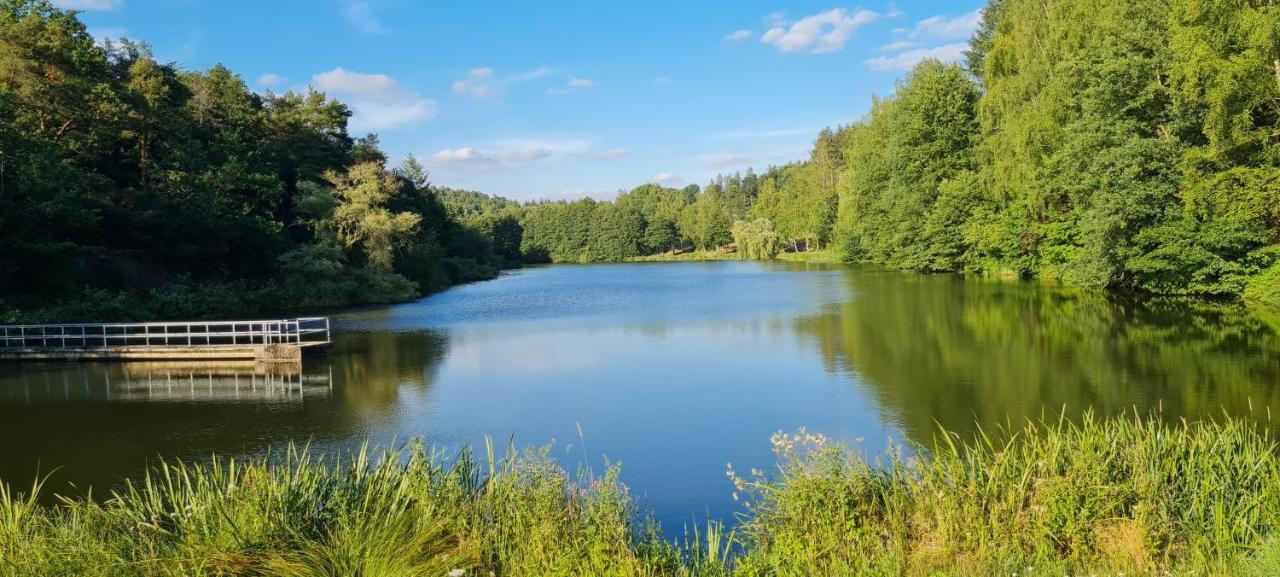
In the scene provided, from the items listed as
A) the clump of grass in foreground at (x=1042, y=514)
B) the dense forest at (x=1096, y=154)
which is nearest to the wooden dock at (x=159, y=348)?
the clump of grass in foreground at (x=1042, y=514)

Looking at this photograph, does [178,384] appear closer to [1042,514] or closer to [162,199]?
[162,199]

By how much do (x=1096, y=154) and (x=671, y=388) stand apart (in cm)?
1988

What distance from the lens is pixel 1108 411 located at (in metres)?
12.5

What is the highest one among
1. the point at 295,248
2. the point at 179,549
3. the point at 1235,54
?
the point at 1235,54

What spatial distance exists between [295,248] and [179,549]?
1467 inches

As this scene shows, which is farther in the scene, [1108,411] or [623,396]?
[623,396]

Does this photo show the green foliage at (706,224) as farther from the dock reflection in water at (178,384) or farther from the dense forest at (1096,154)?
the dock reflection in water at (178,384)

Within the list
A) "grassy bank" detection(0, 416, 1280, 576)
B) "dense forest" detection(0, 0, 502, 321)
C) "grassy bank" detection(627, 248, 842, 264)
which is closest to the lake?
"grassy bank" detection(0, 416, 1280, 576)

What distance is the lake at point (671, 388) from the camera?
39.3 ft

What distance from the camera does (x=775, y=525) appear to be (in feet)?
22.5

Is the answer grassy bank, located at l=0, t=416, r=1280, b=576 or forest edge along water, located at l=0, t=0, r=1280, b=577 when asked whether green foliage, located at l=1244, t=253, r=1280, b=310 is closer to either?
forest edge along water, located at l=0, t=0, r=1280, b=577

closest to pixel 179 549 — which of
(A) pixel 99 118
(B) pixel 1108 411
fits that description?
(B) pixel 1108 411

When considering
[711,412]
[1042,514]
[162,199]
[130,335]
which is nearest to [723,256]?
[162,199]

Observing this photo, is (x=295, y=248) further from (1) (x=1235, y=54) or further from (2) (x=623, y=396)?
(1) (x=1235, y=54)
